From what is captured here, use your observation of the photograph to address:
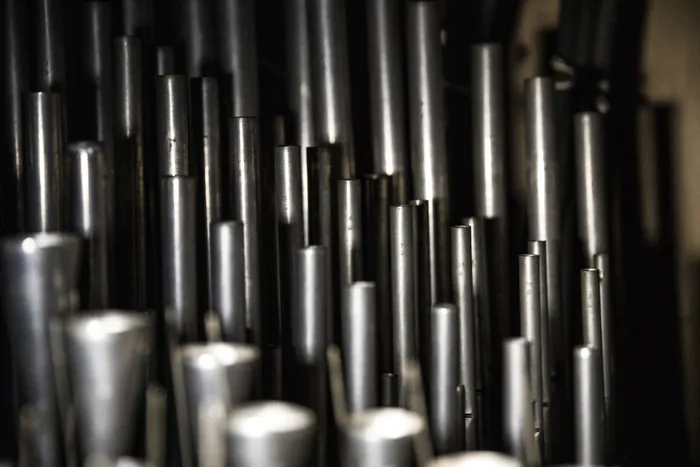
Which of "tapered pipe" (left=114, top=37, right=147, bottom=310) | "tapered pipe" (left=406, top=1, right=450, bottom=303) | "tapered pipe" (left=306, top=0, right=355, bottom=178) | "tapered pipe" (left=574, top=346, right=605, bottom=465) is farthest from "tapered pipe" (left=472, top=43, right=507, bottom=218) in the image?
"tapered pipe" (left=114, top=37, right=147, bottom=310)

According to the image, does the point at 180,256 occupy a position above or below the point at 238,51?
below

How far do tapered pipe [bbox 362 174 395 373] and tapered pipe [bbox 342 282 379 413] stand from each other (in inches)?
3.2

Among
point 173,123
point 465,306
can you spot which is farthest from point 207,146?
point 465,306

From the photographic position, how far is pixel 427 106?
1.13 metres

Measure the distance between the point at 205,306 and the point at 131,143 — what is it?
18 cm

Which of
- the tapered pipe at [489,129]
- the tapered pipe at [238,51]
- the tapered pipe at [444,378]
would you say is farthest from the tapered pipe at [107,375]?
the tapered pipe at [489,129]

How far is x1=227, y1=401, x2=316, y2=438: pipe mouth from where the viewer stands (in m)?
0.70

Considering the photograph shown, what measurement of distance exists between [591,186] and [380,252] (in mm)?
268

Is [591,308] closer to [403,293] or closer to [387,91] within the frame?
[403,293]

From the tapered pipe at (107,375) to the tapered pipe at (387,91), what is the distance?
411mm

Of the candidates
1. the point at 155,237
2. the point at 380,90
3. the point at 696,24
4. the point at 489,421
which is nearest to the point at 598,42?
the point at 696,24

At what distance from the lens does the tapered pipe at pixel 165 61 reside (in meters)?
1.04

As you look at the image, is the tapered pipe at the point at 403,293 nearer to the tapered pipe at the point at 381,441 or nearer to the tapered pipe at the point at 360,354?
the tapered pipe at the point at 360,354

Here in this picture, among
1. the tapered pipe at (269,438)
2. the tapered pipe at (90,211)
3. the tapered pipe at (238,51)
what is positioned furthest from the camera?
the tapered pipe at (238,51)
